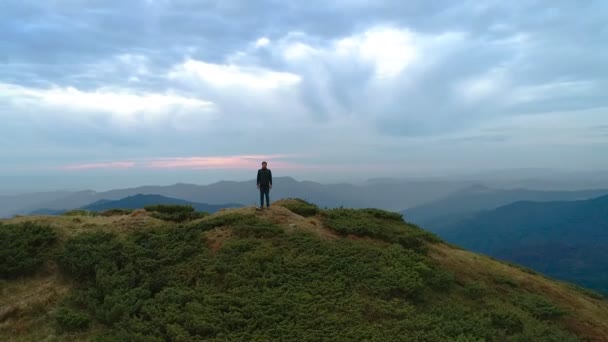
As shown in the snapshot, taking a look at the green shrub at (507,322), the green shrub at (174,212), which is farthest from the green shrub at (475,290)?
the green shrub at (174,212)

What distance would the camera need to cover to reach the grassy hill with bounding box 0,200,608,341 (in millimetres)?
11016

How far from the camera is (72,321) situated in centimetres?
1116

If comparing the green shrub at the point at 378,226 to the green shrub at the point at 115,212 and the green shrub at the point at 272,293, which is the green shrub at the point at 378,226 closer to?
the green shrub at the point at 272,293

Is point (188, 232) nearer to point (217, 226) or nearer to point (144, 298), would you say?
point (217, 226)

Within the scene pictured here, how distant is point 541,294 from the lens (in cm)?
1666

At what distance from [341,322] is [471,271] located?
835 centimetres

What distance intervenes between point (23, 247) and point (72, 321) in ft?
19.6

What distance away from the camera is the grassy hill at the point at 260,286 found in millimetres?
11016

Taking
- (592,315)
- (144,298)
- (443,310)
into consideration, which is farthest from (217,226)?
(592,315)

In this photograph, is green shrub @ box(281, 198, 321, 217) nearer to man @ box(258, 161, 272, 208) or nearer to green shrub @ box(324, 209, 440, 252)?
green shrub @ box(324, 209, 440, 252)

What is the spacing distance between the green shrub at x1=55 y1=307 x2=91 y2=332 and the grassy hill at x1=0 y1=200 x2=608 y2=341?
0.11 ft

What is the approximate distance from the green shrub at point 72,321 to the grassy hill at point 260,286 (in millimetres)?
32

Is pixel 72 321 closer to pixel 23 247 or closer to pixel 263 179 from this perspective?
pixel 23 247

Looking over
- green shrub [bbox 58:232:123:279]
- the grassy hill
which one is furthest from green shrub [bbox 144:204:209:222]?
green shrub [bbox 58:232:123:279]
